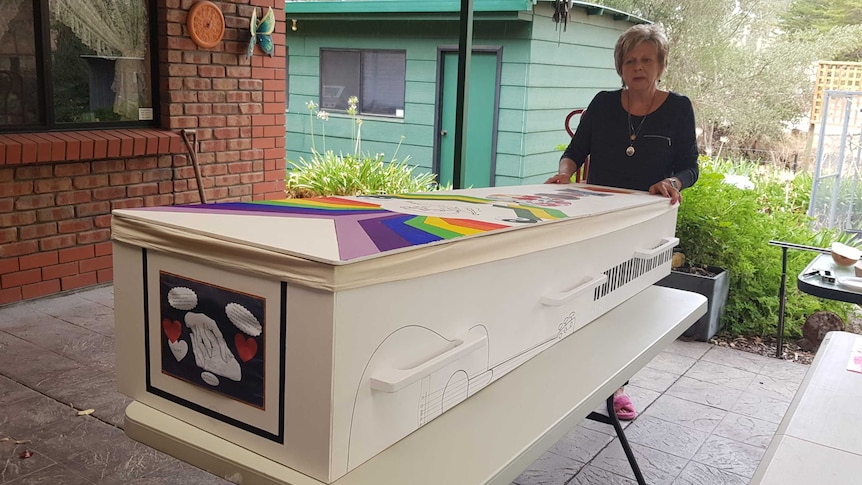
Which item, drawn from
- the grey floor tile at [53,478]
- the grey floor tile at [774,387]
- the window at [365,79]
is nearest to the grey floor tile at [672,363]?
the grey floor tile at [774,387]

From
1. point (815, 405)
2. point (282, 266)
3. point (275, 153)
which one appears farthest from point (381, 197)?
point (275, 153)

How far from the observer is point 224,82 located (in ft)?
16.9

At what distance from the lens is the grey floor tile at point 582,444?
290cm

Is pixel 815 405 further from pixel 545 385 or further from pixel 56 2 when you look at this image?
pixel 56 2

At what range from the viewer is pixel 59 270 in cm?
443

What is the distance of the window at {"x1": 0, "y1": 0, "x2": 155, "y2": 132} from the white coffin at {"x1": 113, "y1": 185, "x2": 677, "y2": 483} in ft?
11.0

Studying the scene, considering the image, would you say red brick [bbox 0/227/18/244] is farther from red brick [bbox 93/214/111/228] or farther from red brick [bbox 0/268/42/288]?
red brick [bbox 93/214/111/228]

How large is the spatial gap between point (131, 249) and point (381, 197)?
2.28 ft

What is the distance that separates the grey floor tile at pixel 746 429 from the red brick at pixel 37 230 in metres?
3.74

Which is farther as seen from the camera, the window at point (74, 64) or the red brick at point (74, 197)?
the red brick at point (74, 197)

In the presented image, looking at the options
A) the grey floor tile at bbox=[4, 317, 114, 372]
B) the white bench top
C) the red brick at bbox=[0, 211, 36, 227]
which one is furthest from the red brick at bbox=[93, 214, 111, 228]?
the white bench top

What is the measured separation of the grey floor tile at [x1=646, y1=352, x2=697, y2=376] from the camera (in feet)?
12.9

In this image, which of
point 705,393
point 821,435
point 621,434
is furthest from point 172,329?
point 705,393

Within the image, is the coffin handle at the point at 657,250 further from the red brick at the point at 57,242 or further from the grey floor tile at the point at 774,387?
the red brick at the point at 57,242
